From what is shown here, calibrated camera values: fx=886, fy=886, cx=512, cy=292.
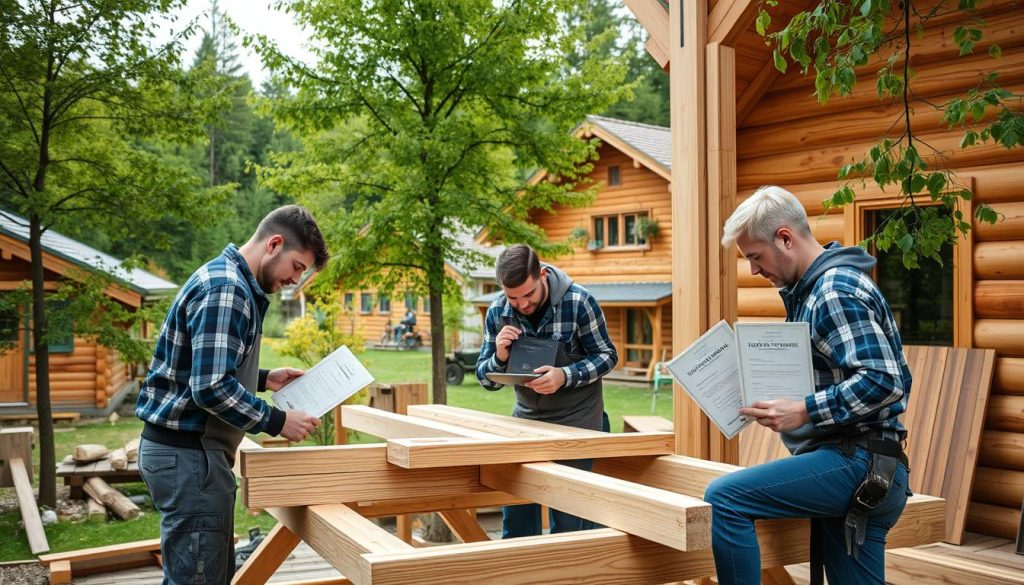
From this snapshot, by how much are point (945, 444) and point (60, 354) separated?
52.5 feet

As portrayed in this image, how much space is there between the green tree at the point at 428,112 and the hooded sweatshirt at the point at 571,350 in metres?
4.59

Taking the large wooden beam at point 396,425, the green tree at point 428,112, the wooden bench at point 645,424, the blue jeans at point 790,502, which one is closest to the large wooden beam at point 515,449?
the large wooden beam at point 396,425

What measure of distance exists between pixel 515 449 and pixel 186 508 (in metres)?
1.23

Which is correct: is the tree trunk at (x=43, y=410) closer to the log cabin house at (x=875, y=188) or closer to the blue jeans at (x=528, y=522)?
the blue jeans at (x=528, y=522)

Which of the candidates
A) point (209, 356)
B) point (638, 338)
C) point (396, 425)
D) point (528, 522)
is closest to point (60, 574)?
point (396, 425)

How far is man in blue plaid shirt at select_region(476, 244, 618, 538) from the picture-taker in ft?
14.8

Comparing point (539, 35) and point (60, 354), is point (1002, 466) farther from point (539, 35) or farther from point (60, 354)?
point (60, 354)

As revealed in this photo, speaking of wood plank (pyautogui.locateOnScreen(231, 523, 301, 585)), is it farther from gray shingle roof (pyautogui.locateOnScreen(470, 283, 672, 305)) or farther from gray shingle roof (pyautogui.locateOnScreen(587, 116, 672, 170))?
Result: gray shingle roof (pyautogui.locateOnScreen(587, 116, 672, 170))

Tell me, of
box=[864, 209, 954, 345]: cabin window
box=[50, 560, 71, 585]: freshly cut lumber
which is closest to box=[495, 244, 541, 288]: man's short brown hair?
box=[864, 209, 954, 345]: cabin window

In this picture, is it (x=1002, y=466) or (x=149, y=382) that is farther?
(x=1002, y=466)

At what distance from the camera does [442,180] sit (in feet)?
31.3

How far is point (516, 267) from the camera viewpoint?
4332mm

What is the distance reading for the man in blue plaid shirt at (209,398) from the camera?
10.2ft

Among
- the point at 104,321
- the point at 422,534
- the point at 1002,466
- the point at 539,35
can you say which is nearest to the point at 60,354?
the point at 104,321
